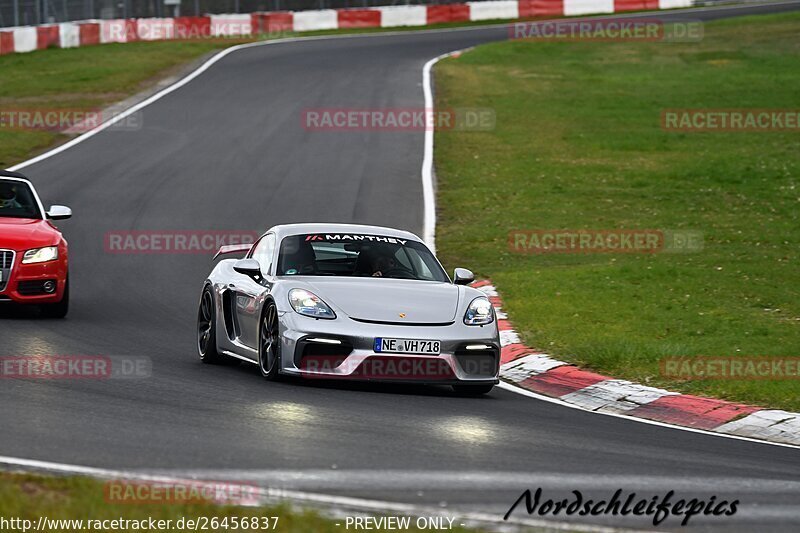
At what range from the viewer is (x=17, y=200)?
15734 millimetres

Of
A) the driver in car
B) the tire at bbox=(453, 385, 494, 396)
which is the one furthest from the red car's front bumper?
the tire at bbox=(453, 385, 494, 396)

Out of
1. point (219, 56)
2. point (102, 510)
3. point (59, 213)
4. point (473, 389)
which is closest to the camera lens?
point (102, 510)

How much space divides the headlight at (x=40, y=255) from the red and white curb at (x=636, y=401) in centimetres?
495

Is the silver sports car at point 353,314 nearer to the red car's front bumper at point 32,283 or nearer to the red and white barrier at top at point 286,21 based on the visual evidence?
the red car's front bumper at point 32,283

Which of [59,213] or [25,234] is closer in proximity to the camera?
[25,234]

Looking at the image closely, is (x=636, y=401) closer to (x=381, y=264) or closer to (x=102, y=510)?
(x=381, y=264)

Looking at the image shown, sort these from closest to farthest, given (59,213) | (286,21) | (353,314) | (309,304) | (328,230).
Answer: (353,314) → (309,304) → (328,230) → (59,213) → (286,21)

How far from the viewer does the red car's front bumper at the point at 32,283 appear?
14.5 meters

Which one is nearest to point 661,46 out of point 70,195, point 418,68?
point 418,68

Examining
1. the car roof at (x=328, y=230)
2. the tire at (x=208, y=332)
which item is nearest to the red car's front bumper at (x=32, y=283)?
the tire at (x=208, y=332)

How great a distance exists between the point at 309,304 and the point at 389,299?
2.00 feet

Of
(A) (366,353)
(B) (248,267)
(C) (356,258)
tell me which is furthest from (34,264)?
(A) (366,353)

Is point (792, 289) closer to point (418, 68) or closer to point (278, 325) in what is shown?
point (278, 325)

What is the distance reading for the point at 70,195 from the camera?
75.7ft
